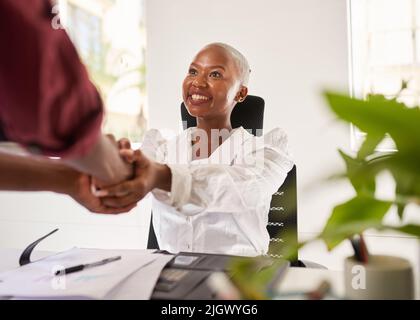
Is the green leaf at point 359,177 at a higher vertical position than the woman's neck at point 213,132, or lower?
lower

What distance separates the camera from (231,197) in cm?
118

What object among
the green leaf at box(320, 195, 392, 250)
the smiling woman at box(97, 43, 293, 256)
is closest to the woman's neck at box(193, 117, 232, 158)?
the smiling woman at box(97, 43, 293, 256)

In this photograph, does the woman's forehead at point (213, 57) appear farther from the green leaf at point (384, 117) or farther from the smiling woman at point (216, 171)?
the green leaf at point (384, 117)

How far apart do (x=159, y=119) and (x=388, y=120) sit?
2690 mm

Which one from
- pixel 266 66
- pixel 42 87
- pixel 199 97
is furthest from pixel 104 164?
pixel 266 66

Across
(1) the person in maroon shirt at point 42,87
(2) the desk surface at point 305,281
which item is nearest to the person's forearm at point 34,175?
(2) the desk surface at point 305,281

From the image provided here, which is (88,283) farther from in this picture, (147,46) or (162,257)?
(147,46)

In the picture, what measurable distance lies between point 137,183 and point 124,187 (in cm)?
3

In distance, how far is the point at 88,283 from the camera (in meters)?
0.72

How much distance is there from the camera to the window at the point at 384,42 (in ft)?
8.26

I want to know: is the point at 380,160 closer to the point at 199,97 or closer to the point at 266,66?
the point at 199,97

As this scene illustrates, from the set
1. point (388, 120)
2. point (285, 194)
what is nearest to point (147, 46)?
point (285, 194)

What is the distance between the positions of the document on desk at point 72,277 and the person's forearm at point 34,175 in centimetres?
15

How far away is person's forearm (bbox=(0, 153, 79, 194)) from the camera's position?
0.86 metres
